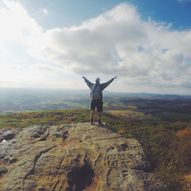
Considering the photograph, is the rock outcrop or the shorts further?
the shorts

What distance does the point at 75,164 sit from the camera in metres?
11.3

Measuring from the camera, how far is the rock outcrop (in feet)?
33.0

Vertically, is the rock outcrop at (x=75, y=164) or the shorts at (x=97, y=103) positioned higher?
the shorts at (x=97, y=103)

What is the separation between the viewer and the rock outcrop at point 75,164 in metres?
10.1

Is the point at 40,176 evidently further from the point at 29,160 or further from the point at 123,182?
the point at 123,182

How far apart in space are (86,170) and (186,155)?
21.6 feet

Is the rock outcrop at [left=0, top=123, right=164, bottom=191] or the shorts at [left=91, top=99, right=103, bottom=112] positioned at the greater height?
the shorts at [left=91, top=99, right=103, bottom=112]

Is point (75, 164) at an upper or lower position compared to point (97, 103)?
lower

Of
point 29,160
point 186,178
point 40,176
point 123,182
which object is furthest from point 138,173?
point 29,160

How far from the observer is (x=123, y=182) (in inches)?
382

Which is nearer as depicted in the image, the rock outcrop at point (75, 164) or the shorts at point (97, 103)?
the rock outcrop at point (75, 164)

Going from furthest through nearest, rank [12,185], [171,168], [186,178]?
[171,168] < [186,178] < [12,185]

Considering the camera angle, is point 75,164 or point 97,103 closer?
point 75,164

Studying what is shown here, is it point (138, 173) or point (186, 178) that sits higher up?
point (138, 173)
